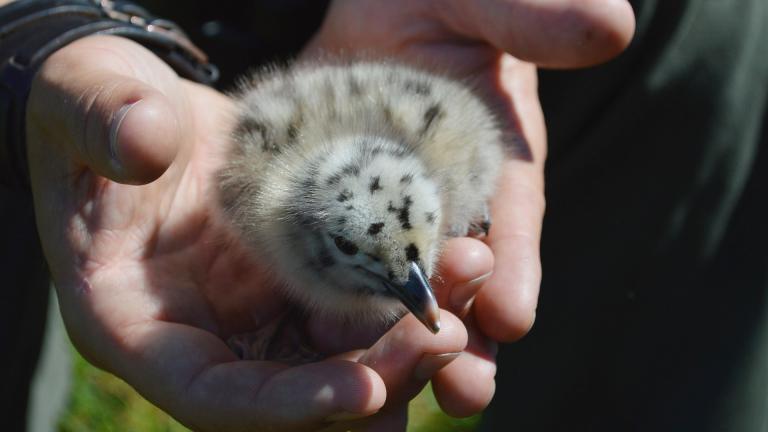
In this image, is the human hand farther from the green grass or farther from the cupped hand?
the green grass

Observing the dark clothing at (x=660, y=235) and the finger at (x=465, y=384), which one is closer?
the finger at (x=465, y=384)

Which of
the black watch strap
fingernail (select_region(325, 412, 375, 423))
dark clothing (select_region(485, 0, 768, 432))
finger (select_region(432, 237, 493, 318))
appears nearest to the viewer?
fingernail (select_region(325, 412, 375, 423))

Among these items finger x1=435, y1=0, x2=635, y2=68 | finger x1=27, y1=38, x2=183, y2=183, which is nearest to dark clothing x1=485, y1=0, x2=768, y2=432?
finger x1=435, y1=0, x2=635, y2=68

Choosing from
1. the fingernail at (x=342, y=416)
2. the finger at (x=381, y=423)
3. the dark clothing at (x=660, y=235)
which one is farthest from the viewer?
the dark clothing at (x=660, y=235)

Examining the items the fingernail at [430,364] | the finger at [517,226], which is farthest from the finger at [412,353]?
the finger at [517,226]

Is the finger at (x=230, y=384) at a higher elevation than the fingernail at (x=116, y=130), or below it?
below

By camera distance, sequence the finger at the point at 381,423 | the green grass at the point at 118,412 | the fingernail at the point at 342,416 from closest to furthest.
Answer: the fingernail at the point at 342,416 → the finger at the point at 381,423 → the green grass at the point at 118,412

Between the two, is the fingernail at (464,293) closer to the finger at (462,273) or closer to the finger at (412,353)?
the finger at (462,273)
